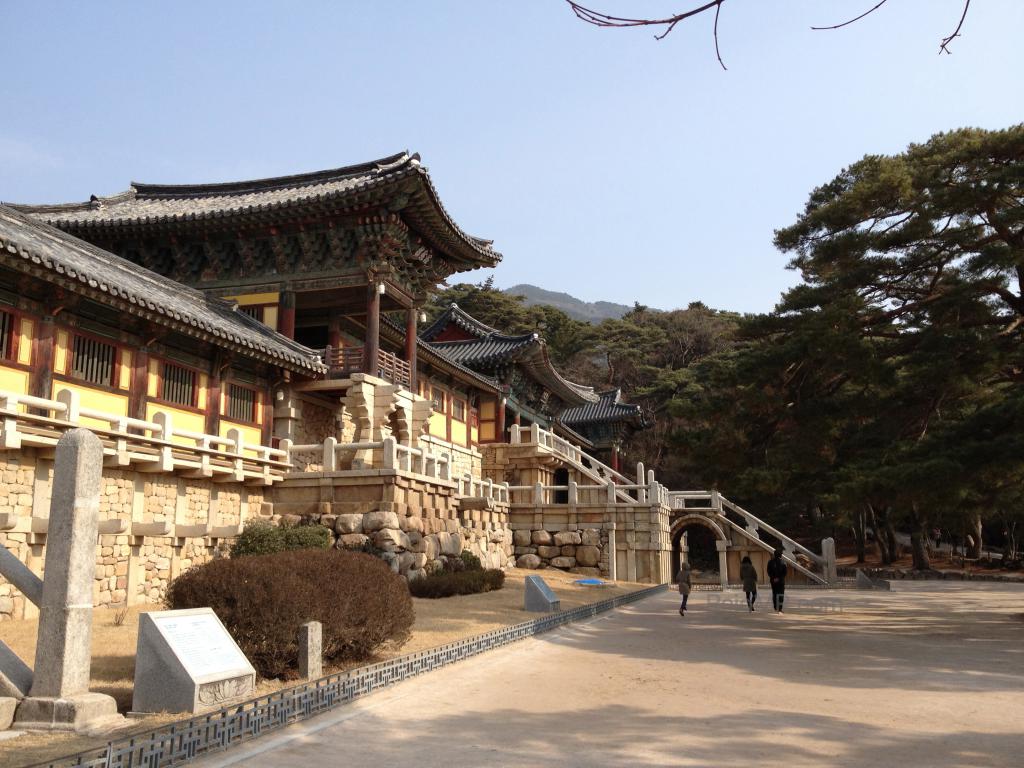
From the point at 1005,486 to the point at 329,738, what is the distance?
1648 centimetres

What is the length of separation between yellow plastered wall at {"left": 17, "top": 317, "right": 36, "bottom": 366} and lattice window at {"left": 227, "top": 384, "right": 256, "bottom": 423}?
17.6 ft

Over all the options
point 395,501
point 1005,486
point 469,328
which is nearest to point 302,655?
point 395,501

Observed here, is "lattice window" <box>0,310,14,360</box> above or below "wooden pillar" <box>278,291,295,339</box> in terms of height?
below

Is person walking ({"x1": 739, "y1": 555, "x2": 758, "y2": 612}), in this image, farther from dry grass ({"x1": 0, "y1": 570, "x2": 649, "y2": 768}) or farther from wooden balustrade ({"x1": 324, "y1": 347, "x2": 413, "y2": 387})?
wooden balustrade ({"x1": 324, "y1": 347, "x2": 413, "y2": 387})

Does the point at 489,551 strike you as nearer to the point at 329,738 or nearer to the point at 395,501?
the point at 395,501

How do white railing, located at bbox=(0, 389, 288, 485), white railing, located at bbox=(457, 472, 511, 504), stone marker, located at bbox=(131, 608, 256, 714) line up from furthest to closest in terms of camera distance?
white railing, located at bbox=(457, 472, 511, 504), white railing, located at bbox=(0, 389, 288, 485), stone marker, located at bbox=(131, 608, 256, 714)

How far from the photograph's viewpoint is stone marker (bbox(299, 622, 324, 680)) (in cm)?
877

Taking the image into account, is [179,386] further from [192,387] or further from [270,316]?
[270,316]

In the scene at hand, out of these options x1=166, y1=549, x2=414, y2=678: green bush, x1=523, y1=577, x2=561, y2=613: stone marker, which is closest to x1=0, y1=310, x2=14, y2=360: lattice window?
x1=166, y1=549, x2=414, y2=678: green bush

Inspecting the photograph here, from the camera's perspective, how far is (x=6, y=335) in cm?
1425

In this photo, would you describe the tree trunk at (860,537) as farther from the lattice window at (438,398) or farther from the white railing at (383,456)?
the white railing at (383,456)

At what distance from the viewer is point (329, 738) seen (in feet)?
21.9

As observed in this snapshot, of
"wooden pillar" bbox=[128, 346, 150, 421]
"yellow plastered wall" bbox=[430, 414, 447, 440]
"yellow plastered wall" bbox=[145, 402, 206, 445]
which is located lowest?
"yellow plastered wall" bbox=[145, 402, 206, 445]

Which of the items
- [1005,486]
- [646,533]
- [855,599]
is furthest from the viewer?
[646,533]
